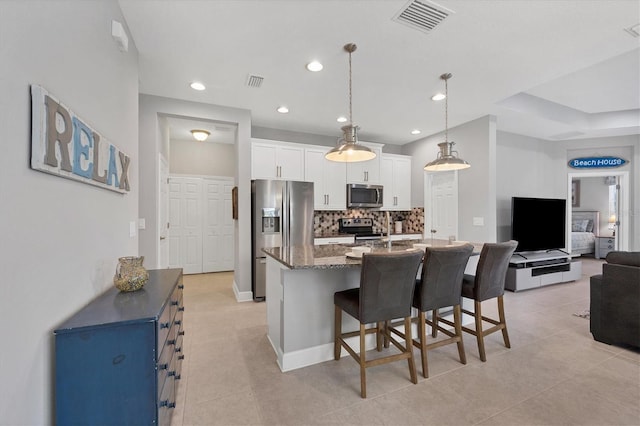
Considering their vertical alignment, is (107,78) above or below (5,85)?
above

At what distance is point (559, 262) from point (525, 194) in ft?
4.50

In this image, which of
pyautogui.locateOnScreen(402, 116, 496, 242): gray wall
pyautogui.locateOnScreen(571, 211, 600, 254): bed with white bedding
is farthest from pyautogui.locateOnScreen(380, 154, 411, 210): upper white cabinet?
pyautogui.locateOnScreen(571, 211, 600, 254): bed with white bedding

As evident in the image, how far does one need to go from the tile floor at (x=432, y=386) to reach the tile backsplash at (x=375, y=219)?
272cm

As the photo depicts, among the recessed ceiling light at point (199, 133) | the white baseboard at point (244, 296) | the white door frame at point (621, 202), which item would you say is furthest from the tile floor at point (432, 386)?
the white door frame at point (621, 202)

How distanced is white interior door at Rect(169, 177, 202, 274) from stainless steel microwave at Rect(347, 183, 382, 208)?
10.6 feet

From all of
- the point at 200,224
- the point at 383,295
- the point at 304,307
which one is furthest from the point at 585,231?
the point at 200,224

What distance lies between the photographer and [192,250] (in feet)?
18.8

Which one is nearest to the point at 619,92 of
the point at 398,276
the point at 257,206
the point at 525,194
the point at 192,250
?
the point at 525,194

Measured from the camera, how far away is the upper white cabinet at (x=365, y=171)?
517cm

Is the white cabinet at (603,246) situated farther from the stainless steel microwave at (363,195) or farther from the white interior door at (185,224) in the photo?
the white interior door at (185,224)

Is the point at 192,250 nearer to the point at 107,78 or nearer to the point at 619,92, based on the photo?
the point at 107,78

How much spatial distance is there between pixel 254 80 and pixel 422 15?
1881mm

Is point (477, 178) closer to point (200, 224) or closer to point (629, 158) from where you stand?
point (629, 158)

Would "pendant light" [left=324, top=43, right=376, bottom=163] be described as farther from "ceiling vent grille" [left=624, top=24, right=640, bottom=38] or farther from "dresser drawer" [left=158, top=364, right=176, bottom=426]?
"ceiling vent grille" [left=624, top=24, right=640, bottom=38]
